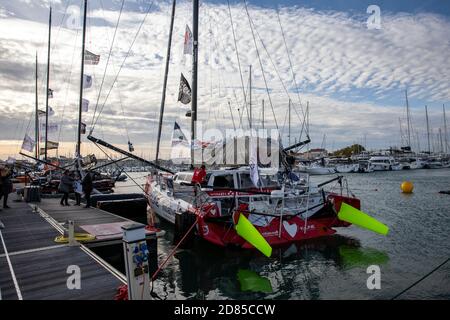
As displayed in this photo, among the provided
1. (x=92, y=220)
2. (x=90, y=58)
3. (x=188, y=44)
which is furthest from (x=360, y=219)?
(x=90, y=58)

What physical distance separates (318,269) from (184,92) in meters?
10.6

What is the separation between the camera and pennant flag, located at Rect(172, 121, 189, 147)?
16891 mm

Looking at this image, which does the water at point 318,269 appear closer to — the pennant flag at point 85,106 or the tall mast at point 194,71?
the tall mast at point 194,71

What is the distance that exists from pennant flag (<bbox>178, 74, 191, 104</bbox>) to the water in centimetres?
690

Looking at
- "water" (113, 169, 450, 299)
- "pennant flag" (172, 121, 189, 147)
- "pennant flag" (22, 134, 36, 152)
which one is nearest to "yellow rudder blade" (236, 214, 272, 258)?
"water" (113, 169, 450, 299)

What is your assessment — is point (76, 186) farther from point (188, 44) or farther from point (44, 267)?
point (44, 267)

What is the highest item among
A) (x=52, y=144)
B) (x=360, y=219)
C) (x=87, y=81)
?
(x=87, y=81)

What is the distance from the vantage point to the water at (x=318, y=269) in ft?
29.1

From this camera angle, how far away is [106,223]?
12.2 metres

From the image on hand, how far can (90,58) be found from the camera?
72.2 ft

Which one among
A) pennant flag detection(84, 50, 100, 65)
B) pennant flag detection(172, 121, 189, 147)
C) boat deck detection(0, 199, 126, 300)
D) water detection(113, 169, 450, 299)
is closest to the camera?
boat deck detection(0, 199, 126, 300)

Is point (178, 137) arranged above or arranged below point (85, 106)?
below

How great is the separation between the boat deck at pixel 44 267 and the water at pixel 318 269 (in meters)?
2.34
